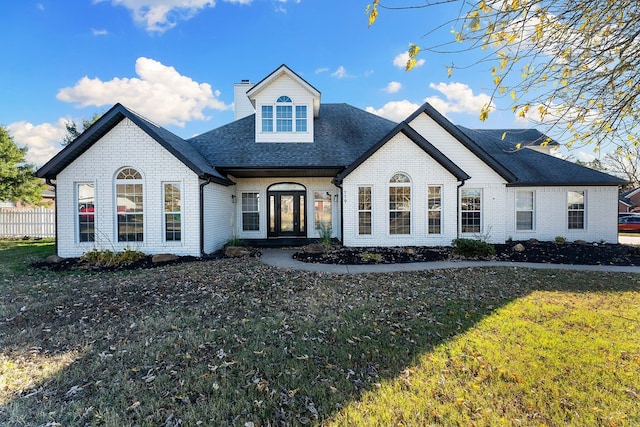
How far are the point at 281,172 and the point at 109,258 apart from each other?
24.1ft

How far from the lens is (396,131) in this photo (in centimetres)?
1207

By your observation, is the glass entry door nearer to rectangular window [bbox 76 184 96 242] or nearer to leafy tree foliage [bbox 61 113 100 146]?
rectangular window [bbox 76 184 96 242]

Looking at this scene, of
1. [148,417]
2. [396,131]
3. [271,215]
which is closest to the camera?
[148,417]

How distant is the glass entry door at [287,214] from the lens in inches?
596

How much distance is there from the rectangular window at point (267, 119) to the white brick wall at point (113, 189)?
200 inches

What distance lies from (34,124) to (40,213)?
406 inches

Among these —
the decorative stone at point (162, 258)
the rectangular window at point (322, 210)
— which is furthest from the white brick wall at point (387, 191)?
the decorative stone at point (162, 258)

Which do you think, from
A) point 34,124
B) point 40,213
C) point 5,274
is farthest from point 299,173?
point 34,124

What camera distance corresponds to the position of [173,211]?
1105 centimetres

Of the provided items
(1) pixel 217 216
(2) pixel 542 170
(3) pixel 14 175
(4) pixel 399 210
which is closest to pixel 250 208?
(1) pixel 217 216

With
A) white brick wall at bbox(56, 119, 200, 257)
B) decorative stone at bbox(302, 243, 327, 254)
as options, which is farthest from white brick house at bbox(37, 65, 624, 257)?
decorative stone at bbox(302, 243, 327, 254)

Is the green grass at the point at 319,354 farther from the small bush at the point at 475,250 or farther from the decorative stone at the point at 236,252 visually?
the decorative stone at the point at 236,252

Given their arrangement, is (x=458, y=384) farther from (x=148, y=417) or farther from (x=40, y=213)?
(x=40, y=213)

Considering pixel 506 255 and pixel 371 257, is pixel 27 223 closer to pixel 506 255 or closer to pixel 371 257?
pixel 371 257
